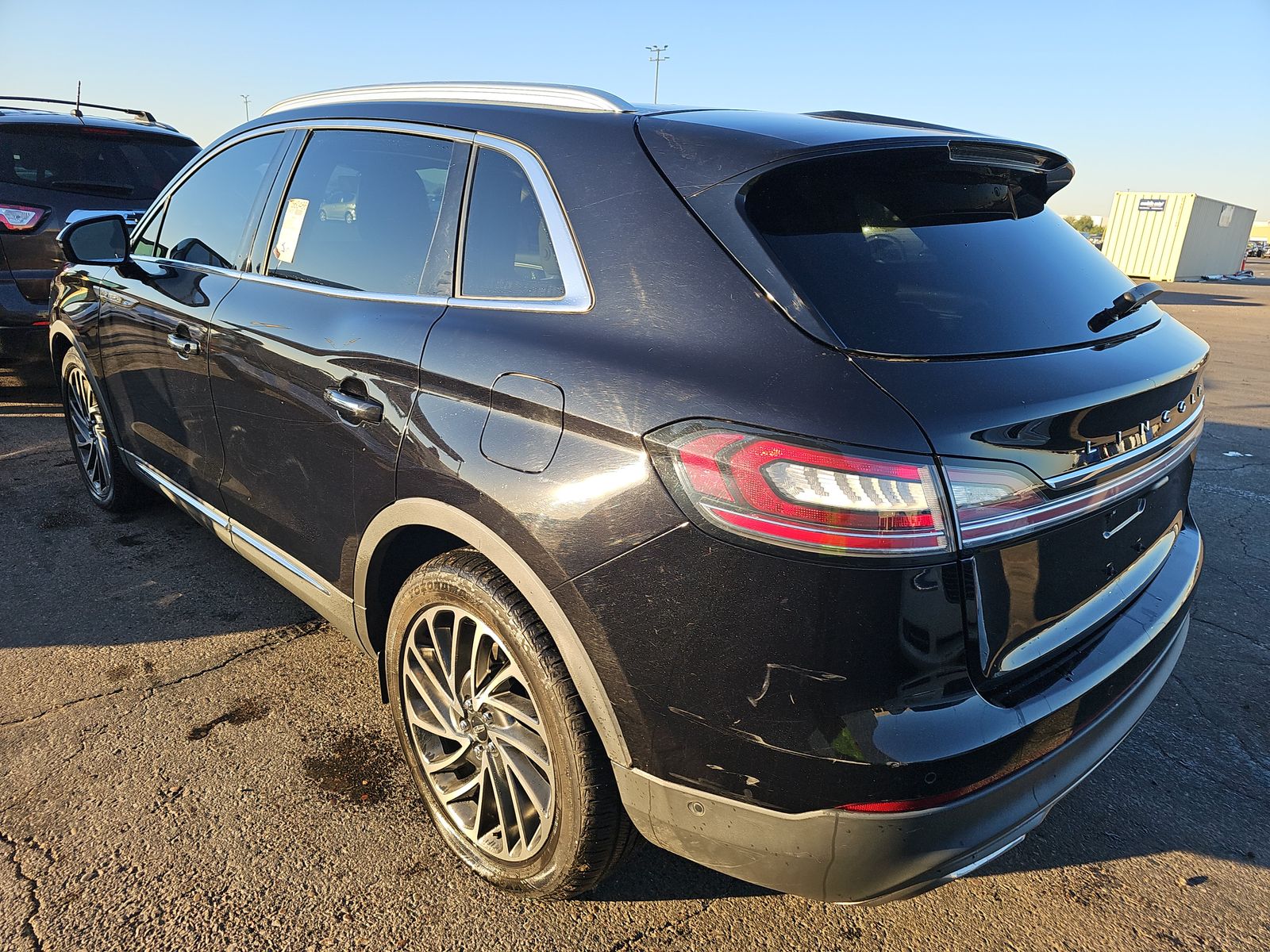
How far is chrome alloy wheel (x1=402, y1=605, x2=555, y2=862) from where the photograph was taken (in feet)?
6.42

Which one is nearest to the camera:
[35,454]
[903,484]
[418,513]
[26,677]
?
[903,484]

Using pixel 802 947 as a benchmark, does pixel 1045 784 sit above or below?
above

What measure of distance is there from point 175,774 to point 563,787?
1368 millimetres

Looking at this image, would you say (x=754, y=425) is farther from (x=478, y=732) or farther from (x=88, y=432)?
(x=88, y=432)

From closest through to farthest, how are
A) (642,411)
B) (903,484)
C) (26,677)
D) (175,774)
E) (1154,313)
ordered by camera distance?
(903,484)
(642,411)
(1154,313)
(175,774)
(26,677)

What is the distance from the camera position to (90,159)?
6.00m

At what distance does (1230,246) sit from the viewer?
48625mm

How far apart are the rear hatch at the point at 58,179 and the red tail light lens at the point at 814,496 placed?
5.39 m

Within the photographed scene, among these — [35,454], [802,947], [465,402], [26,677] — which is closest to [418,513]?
[465,402]

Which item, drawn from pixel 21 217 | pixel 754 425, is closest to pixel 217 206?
pixel 754 425

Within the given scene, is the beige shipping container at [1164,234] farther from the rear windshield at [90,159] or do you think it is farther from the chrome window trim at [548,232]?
the chrome window trim at [548,232]

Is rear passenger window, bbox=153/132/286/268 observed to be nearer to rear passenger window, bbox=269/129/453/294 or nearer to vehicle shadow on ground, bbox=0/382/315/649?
rear passenger window, bbox=269/129/453/294

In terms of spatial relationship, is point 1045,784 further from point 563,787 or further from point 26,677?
point 26,677

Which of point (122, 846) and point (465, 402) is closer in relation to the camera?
point (465, 402)
